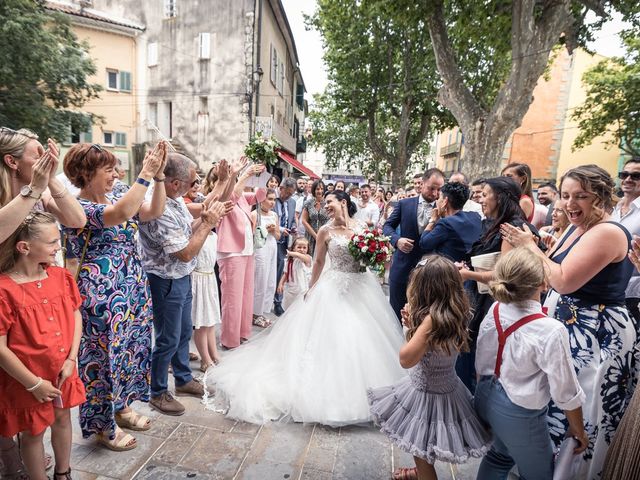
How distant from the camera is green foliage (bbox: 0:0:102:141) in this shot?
35.2 feet

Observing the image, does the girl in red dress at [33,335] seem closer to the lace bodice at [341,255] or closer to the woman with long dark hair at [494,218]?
the lace bodice at [341,255]

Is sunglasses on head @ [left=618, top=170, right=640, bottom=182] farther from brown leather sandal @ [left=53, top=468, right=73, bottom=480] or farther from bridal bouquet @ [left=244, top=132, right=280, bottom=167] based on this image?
brown leather sandal @ [left=53, top=468, right=73, bottom=480]

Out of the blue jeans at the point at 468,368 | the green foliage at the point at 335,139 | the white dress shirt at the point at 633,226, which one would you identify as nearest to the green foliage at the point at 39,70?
the blue jeans at the point at 468,368

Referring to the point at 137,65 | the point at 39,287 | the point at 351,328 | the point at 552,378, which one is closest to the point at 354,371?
the point at 351,328

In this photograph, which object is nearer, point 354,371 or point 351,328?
point 354,371

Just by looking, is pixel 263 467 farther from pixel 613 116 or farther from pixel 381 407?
pixel 613 116

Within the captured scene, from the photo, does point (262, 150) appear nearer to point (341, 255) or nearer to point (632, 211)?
point (341, 255)

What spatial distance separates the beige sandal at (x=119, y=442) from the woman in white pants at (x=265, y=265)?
8.98 ft

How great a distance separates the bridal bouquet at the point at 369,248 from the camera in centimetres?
358

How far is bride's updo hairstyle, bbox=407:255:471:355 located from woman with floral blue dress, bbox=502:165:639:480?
2.15 feet

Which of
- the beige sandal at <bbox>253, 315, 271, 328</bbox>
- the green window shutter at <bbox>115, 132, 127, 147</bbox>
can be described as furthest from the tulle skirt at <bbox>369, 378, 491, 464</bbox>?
the green window shutter at <bbox>115, 132, 127, 147</bbox>

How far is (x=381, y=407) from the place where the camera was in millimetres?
2326

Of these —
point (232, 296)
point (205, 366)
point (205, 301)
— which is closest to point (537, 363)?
point (205, 301)

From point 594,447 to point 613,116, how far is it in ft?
73.4
